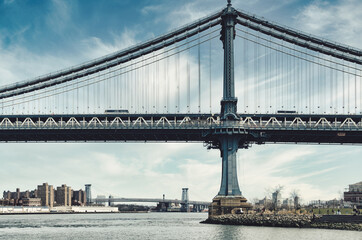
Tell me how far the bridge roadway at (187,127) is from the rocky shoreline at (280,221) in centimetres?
1518

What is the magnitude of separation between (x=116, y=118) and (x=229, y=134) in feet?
70.2

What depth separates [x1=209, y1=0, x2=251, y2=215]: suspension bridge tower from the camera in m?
87.7

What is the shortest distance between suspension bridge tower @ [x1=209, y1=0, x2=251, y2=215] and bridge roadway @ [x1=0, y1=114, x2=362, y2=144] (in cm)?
119

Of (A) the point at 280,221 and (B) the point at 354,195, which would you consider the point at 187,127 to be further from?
(B) the point at 354,195

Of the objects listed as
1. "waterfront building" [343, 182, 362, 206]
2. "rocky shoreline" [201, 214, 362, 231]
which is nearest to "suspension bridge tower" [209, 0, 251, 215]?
"rocky shoreline" [201, 214, 362, 231]

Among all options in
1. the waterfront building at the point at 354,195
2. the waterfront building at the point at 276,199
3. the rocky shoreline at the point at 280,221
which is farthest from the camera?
the waterfront building at the point at 354,195

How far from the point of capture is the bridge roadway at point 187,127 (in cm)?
9369

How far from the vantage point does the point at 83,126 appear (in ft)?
317

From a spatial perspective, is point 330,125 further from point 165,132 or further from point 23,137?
point 23,137

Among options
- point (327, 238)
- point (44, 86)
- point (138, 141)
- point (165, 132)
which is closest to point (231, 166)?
point (165, 132)

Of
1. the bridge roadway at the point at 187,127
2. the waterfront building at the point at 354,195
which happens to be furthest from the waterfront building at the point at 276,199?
the bridge roadway at the point at 187,127

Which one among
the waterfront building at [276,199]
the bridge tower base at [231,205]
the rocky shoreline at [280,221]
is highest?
the bridge tower base at [231,205]

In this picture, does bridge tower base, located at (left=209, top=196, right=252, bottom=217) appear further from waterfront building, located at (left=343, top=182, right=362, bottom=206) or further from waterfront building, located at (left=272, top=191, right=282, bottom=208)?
waterfront building, located at (left=343, top=182, right=362, bottom=206)

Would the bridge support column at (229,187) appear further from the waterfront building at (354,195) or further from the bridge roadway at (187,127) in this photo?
the waterfront building at (354,195)
